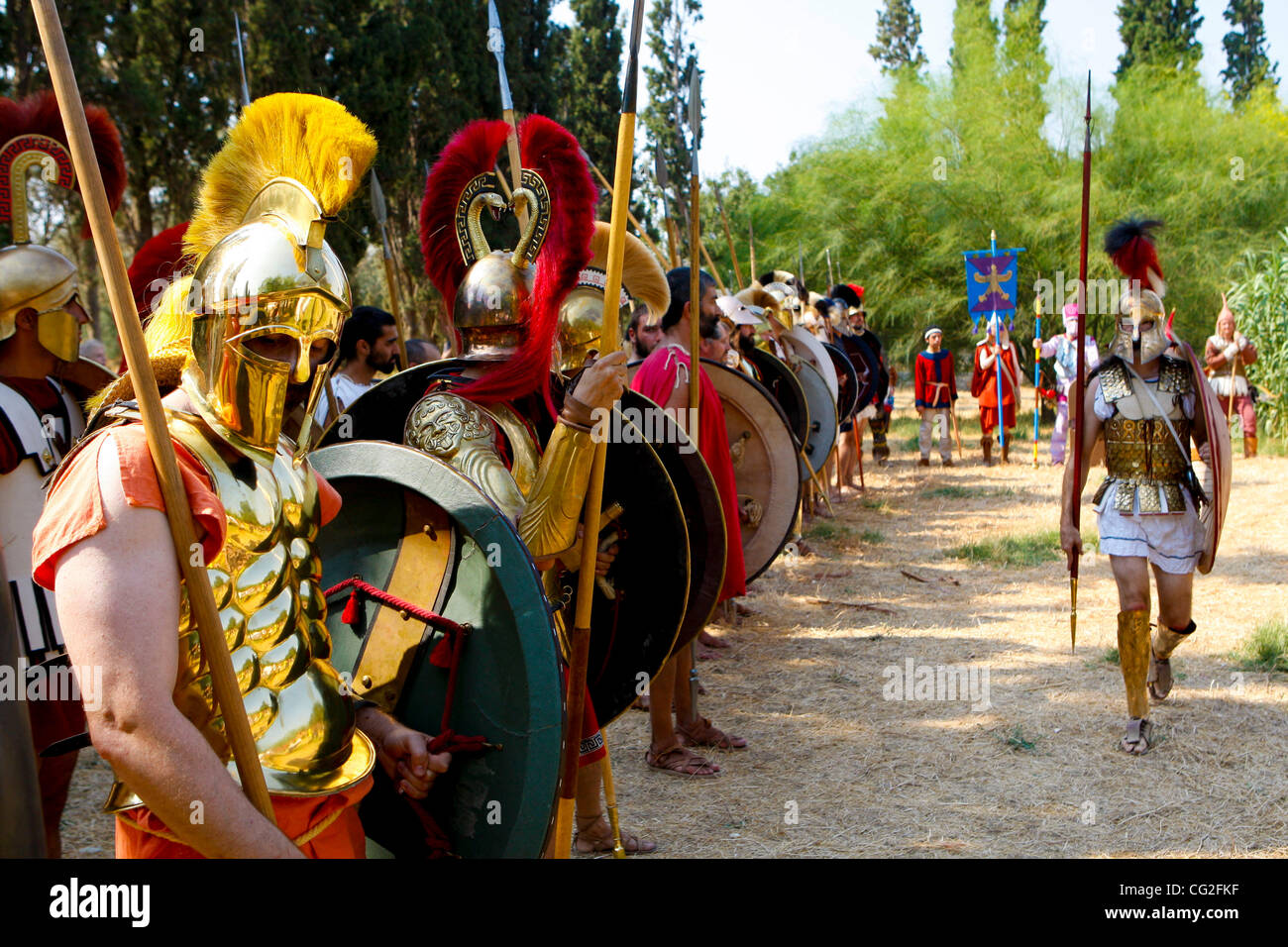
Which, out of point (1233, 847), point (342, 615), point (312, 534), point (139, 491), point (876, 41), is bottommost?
point (1233, 847)

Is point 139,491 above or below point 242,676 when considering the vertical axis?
above

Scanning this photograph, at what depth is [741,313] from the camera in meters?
7.35

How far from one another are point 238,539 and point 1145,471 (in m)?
4.35

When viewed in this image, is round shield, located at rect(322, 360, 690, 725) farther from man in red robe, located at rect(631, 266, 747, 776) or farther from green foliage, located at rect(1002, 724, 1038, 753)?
green foliage, located at rect(1002, 724, 1038, 753)

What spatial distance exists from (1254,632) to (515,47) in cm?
1533

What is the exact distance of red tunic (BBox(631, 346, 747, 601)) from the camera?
429cm

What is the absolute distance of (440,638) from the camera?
218 cm

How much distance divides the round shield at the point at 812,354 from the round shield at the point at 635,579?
5466 mm

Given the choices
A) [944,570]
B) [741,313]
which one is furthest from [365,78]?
[944,570]

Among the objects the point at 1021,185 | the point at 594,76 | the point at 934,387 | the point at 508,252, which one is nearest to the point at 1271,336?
the point at 934,387

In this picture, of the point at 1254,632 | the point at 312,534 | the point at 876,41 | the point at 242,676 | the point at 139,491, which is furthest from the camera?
the point at 876,41

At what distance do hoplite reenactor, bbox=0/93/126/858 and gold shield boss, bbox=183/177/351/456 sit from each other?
1.49 m

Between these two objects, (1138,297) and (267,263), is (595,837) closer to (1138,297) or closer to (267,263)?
(267,263)

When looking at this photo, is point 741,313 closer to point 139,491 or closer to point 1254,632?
point 1254,632
